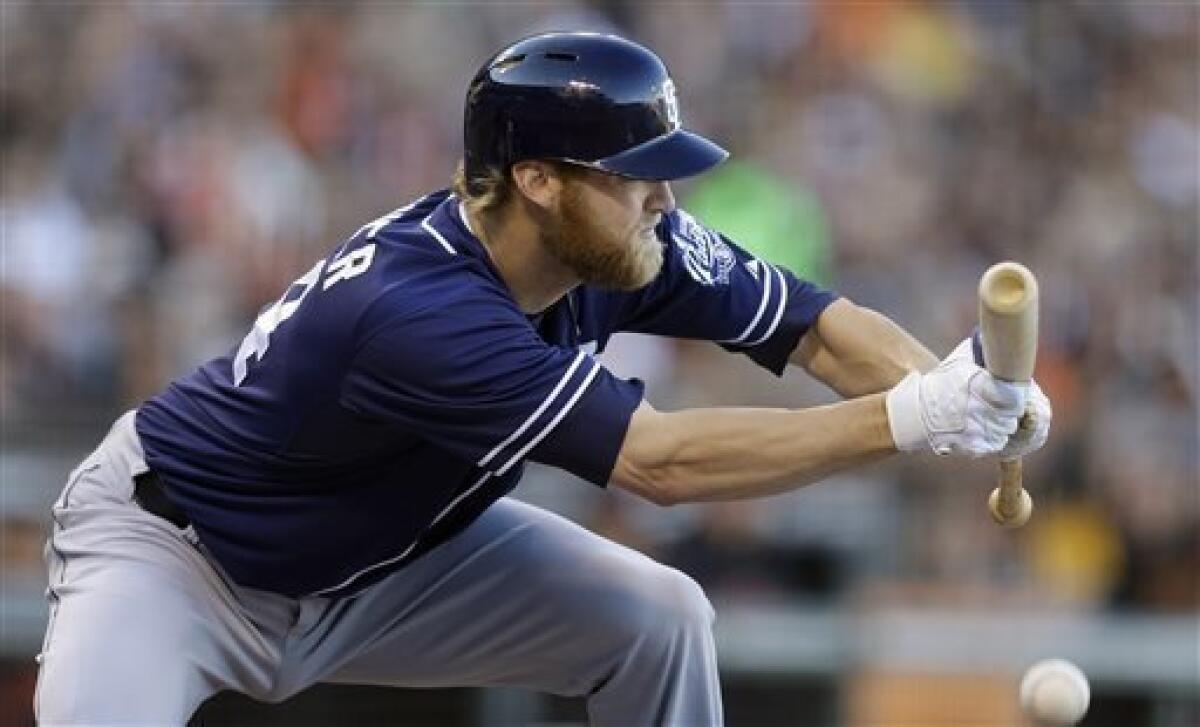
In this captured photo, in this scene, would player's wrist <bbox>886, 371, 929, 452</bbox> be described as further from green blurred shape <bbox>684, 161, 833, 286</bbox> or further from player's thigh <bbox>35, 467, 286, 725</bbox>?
green blurred shape <bbox>684, 161, 833, 286</bbox>

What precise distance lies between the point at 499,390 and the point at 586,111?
0.63 metres

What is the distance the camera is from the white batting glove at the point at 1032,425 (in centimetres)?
449

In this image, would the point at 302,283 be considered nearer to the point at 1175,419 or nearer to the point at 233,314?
the point at 233,314

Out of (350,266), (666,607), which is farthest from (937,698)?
(350,266)

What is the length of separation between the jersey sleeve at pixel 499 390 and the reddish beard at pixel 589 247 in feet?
0.76

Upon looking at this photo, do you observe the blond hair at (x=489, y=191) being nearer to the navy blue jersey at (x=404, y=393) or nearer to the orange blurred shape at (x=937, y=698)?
the navy blue jersey at (x=404, y=393)

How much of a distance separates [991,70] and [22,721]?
6570 mm

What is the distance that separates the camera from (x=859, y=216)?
1097 centimetres

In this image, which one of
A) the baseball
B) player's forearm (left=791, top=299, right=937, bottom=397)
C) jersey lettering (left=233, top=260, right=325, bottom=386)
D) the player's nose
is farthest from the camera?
player's forearm (left=791, top=299, right=937, bottom=397)

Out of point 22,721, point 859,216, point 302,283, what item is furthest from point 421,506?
point 859,216

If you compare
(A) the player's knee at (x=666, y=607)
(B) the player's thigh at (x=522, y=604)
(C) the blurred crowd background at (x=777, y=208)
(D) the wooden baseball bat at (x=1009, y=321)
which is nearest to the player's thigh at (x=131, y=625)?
(B) the player's thigh at (x=522, y=604)

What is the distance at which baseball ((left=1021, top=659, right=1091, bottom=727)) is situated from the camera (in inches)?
204

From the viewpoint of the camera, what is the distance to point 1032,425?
4508 mm

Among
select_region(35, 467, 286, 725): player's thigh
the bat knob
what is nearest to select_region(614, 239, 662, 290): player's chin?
the bat knob
